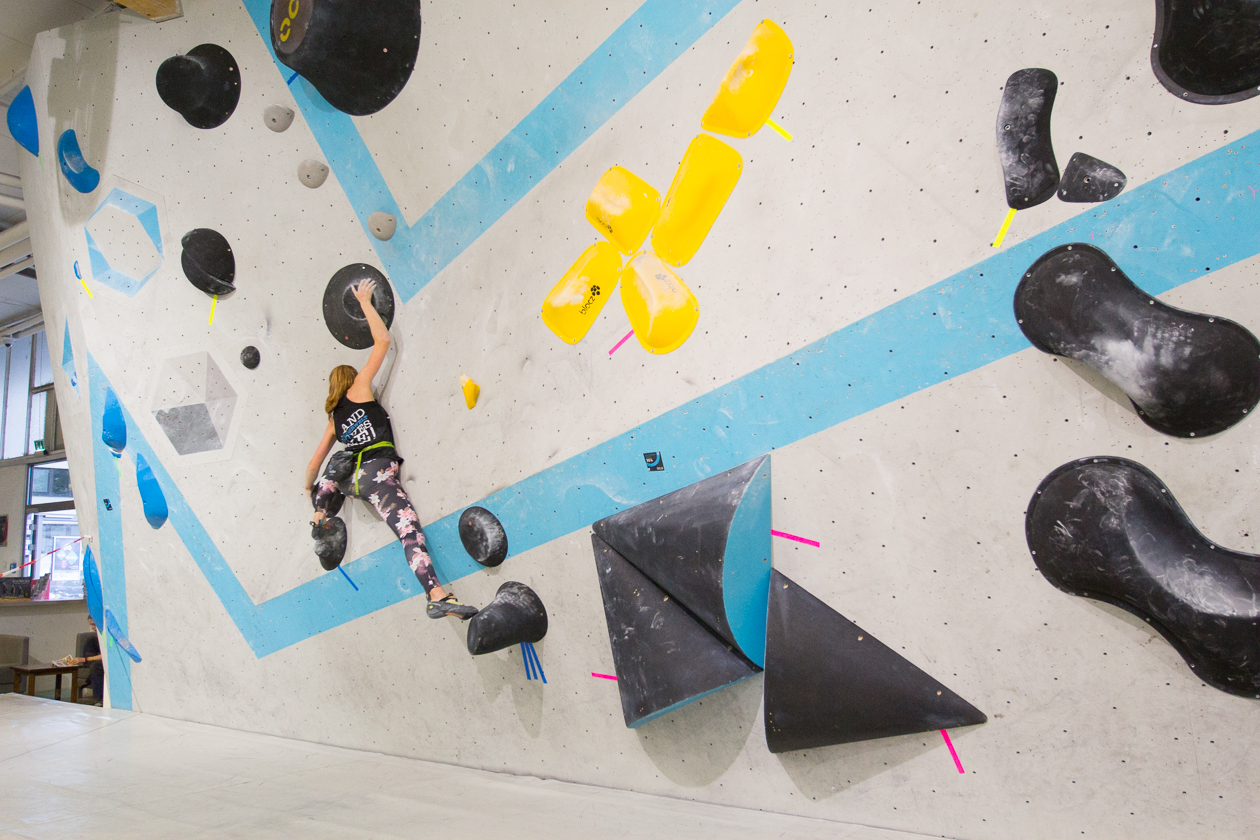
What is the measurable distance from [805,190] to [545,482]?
114cm

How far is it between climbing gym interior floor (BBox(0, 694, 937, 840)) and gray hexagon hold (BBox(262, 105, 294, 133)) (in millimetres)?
2343

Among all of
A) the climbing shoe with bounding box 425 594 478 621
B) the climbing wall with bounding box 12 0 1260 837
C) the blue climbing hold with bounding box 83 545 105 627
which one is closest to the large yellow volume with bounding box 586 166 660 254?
the climbing wall with bounding box 12 0 1260 837

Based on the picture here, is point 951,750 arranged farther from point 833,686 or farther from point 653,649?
point 653,649

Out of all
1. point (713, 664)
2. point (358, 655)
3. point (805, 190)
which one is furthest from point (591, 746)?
point (805, 190)

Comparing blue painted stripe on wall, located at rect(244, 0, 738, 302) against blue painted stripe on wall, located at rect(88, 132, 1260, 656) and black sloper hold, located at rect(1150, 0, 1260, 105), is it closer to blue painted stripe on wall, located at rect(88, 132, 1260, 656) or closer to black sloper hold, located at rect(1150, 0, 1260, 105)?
blue painted stripe on wall, located at rect(88, 132, 1260, 656)

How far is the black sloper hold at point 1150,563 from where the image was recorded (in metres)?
1.37

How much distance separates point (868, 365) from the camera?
1.74m

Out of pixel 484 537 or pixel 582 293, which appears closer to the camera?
pixel 582 293

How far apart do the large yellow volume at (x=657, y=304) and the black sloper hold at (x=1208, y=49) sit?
3.62ft

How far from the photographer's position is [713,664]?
1.88 metres

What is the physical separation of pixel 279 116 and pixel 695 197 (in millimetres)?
1730

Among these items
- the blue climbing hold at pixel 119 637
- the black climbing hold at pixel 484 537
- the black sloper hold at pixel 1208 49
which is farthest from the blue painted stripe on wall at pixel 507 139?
the blue climbing hold at pixel 119 637

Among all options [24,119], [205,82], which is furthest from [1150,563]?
[24,119]

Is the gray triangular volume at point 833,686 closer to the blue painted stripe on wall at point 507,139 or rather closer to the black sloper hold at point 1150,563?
the black sloper hold at point 1150,563
